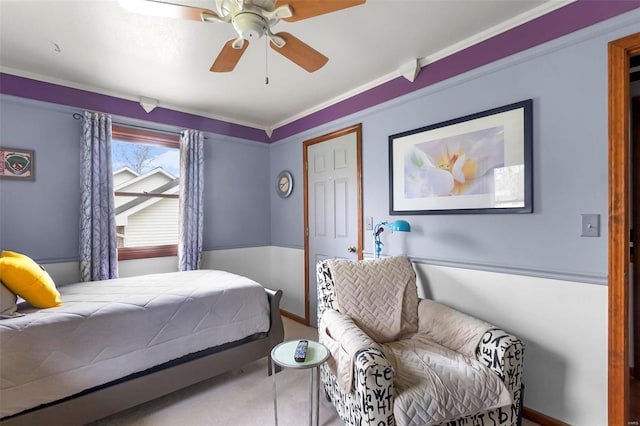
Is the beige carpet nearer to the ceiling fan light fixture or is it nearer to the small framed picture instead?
the small framed picture

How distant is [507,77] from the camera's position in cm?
198

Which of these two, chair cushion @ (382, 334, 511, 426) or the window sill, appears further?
the window sill

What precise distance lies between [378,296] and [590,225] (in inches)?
50.6

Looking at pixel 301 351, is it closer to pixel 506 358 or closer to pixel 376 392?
pixel 376 392

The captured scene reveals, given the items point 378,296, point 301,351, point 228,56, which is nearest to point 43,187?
point 228,56

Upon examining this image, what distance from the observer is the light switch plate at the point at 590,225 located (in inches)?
64.4

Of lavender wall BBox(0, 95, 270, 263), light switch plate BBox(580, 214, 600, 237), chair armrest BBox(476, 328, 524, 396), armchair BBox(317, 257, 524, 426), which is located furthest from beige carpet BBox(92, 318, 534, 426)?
lavender wall BBox(0, 95, 270, 263)

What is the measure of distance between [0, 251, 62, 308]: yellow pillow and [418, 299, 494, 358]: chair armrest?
93.8 inches

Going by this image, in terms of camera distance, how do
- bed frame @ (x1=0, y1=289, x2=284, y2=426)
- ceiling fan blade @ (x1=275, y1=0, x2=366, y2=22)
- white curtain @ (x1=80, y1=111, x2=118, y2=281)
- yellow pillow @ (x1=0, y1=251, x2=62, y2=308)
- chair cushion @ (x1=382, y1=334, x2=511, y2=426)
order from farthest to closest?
white curtain @ (x1=80, y1=111, x2=118, y2=281) < yellow pillow @ (x1=0, y1=251, x2=62, y2=308) < bed frame @ (x1=0, y1=289, x2=284, y2=426) < chair cushion @ (x1=382, y1=334, x2=511, y2=426) < ceiling fan blade @ (x1=275, y1=0, x2=366, y2=22)

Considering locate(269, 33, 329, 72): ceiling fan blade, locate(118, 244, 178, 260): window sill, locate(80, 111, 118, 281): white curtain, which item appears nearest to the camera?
locate(269, 33, 329, 72): ceiling fan blade

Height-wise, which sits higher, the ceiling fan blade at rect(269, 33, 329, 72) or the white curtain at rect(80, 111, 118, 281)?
the ceiling fan blade at rect(269, 33, 329, 72)

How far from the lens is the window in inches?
120

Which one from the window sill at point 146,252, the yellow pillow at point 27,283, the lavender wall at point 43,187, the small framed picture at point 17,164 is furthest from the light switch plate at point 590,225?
the small framed picture at point 17,164

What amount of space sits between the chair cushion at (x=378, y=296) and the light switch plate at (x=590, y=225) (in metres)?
1.04
